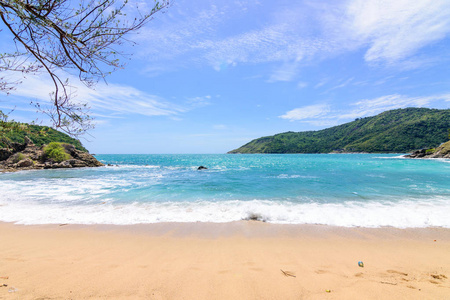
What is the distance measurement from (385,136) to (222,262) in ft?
563

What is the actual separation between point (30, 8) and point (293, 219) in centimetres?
936

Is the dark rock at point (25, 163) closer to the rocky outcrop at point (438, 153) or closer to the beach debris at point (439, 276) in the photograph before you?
the beach debris at point (439, 276)

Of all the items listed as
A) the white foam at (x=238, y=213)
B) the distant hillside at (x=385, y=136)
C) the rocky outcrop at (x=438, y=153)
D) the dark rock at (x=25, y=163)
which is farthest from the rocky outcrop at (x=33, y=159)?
the distant hillside at (x=385, y=136)

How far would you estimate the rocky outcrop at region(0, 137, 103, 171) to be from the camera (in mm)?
33562

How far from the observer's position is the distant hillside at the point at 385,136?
11500cm

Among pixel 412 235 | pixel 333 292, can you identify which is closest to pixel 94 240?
pixel 333 292

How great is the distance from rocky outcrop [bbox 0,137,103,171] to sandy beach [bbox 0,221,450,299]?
120ft

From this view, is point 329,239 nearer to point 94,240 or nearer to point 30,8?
point 94,240

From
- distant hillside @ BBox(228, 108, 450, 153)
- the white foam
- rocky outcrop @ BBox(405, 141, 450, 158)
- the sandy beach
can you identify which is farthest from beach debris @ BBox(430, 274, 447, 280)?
distant hillside @ BBox(228, 108, 450, 153)

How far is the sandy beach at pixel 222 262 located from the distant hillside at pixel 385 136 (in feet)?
478

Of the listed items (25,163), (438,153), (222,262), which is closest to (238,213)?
(222,262)

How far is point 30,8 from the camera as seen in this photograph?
3.26 metres

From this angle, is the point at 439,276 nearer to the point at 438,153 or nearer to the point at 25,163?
the point at 25,163

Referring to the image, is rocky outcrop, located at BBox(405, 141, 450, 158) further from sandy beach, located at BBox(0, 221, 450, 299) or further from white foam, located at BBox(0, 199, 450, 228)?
sandy beach, located at BBox(0, 221, 450, 299)
